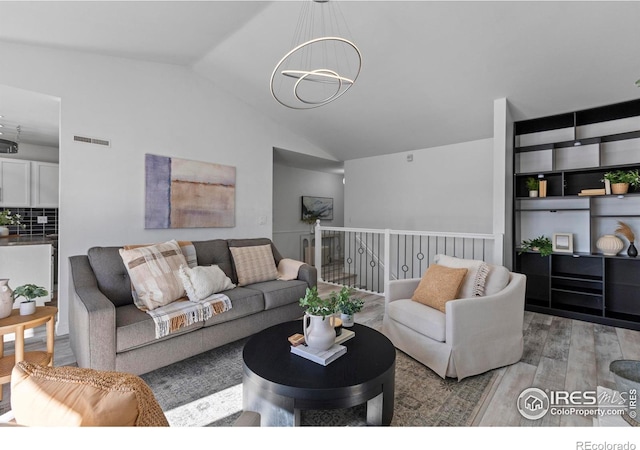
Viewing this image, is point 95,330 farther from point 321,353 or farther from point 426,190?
point 426,190

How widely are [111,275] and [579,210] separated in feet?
17.3

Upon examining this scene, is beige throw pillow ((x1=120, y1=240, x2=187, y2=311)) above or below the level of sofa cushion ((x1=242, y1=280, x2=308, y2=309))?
above

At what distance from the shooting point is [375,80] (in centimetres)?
381

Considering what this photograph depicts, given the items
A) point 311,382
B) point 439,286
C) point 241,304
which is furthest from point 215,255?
point 439,286

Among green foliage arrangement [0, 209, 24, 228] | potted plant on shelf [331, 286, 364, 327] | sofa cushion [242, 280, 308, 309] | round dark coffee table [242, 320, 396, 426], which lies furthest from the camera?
green foliage arrangement [0, 209, 24, 228]

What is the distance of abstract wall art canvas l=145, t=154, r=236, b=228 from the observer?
3717 millimetres

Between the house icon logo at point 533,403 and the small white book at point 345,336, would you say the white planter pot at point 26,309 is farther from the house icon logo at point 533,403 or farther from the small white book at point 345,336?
the house icon logo at point 533,403

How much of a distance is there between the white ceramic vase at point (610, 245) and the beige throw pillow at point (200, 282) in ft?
14.1

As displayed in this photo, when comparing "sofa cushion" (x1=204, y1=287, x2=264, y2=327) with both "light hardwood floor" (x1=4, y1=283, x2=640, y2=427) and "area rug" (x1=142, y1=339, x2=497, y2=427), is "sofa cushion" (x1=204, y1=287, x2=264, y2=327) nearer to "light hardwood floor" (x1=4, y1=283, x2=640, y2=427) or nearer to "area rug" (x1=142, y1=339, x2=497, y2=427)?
"area rug" (x1=142, y1=339, x2=497, y2=427)

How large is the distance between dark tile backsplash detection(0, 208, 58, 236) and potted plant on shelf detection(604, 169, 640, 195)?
8.07m

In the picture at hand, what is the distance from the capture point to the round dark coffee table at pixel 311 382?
147 centimetres

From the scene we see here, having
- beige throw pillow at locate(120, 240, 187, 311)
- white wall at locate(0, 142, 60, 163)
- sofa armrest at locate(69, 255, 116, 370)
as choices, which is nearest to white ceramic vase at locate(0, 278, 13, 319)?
sofa armrest at locate(69, 255, 116, 370)

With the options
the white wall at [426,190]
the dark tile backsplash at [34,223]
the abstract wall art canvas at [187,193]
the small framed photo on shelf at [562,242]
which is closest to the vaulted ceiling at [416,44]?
the white wall at [426,190]
